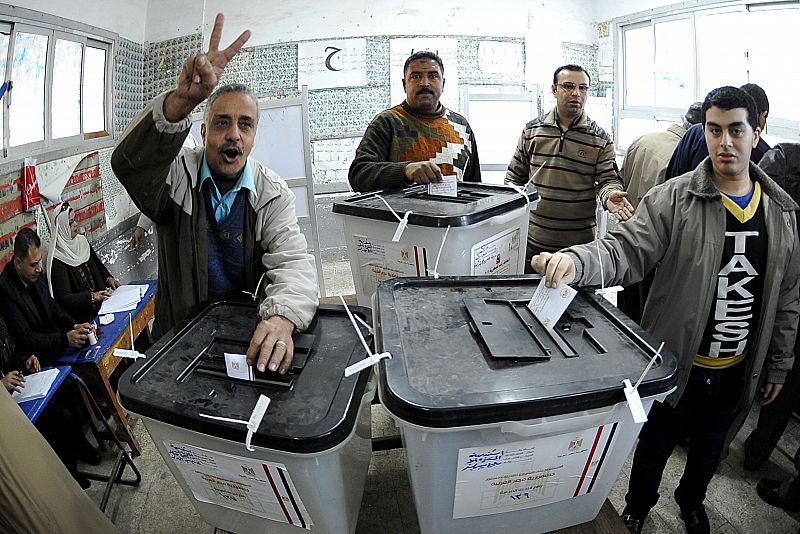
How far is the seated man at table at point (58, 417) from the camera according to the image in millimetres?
1982

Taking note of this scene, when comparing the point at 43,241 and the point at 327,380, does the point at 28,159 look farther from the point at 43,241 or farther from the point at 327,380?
the point at 327,380

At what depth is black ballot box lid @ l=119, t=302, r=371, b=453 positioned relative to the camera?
68 centimetres

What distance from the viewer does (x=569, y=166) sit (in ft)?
7.15

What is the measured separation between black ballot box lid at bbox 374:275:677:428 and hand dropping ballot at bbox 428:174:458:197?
39 cm

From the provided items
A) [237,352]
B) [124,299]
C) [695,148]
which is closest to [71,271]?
[124,299]

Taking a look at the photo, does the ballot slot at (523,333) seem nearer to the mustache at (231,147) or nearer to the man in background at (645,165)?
the mustache at (231,147)

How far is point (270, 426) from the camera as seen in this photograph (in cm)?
68

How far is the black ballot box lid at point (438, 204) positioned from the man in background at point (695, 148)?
0.70 metres

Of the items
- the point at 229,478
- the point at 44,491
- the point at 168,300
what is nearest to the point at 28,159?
the point at 168,300

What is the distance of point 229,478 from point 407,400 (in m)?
0.33

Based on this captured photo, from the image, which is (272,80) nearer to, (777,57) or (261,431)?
(777,57)

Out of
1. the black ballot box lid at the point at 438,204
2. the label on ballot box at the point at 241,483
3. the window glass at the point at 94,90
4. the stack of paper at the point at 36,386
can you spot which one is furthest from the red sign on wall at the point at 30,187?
the label on ballot box at the point at 241,483

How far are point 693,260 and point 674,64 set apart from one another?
9.60ft

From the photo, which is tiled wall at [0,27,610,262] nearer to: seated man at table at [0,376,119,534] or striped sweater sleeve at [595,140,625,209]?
striped sweater sleeve at [595,140,625,209]
